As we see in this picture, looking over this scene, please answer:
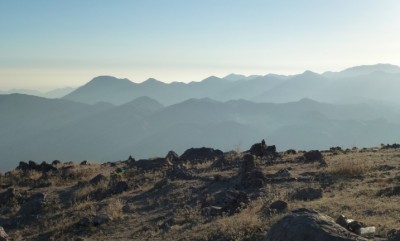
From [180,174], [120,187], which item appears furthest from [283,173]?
[120,187]

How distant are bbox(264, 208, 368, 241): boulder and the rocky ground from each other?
0.05ft

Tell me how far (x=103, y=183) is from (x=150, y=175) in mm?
2321

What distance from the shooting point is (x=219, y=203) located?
1316cm

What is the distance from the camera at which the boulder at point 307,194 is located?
12573 mm

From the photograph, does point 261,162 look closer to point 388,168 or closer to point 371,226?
point 388,168

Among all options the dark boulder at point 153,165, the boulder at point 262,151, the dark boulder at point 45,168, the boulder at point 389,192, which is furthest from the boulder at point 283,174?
the dark boulder at point 45,168

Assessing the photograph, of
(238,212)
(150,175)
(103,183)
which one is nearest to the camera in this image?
(238,212)

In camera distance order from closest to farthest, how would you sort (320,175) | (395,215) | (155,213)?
(395,215) < (155,213) < (320,175)

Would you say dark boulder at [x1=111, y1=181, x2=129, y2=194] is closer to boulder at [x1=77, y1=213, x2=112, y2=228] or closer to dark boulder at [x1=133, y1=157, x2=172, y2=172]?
dark boulder at [x1=133, y1=157, x2=172, y2=172]

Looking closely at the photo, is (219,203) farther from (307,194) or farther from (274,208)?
(307,194)

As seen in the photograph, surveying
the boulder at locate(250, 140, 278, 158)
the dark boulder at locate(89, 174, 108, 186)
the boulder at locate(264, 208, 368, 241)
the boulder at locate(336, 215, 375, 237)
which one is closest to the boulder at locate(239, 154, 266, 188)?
the boulder at locate(336, 215, 375, 237)

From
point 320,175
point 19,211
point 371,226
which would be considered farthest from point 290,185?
point 19,211

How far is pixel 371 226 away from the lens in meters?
8.67

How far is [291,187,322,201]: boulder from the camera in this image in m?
12.6
